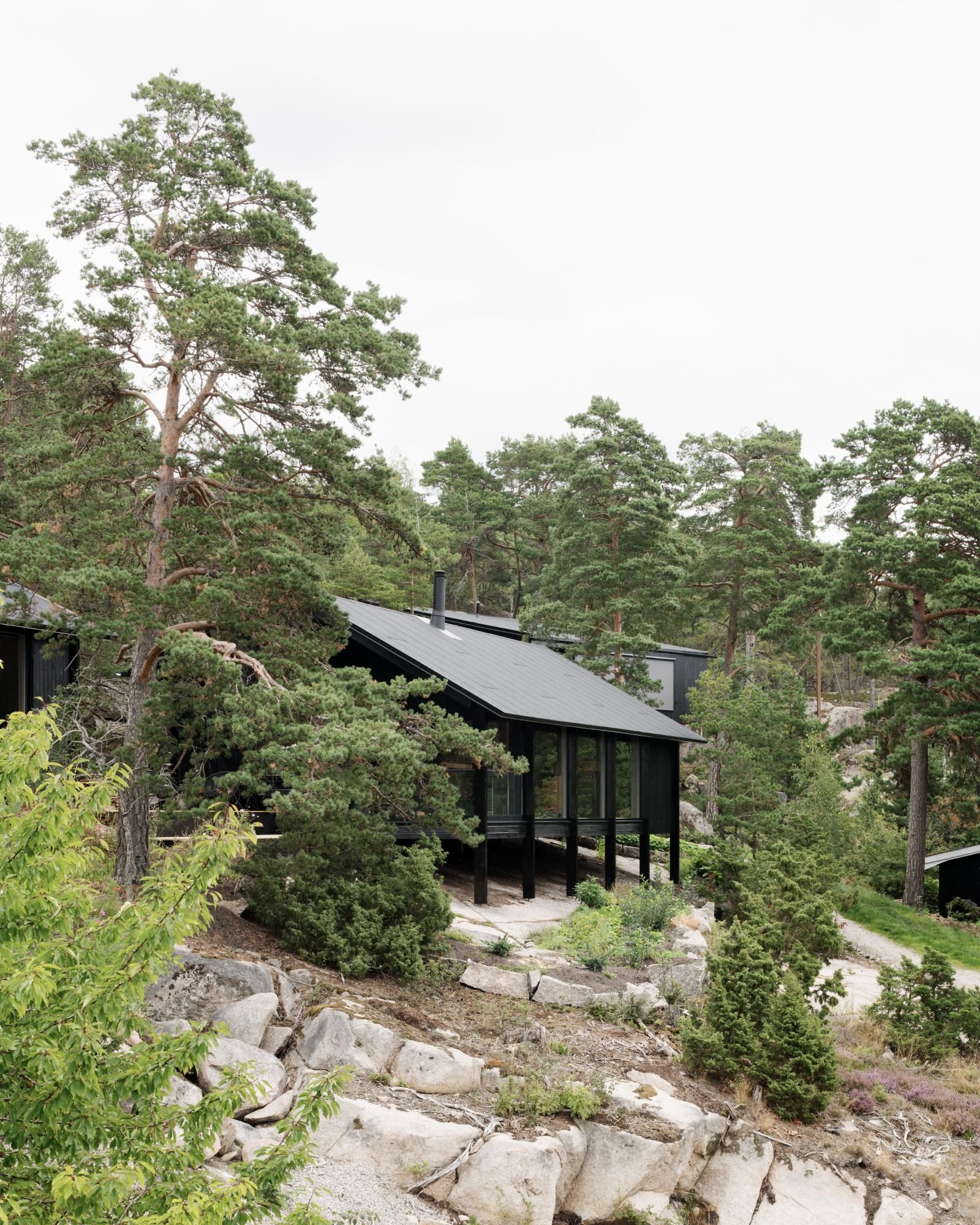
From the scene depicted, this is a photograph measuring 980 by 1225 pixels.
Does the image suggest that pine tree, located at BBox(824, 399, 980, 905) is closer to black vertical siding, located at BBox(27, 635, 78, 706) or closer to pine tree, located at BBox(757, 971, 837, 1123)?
pine tree, located at BBox(757, 971, 837, 1123)

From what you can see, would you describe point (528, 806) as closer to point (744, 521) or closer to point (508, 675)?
point (508, 675)

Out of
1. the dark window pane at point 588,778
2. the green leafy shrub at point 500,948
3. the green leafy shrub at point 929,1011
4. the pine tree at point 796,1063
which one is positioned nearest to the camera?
the pine tree at point 796,1063

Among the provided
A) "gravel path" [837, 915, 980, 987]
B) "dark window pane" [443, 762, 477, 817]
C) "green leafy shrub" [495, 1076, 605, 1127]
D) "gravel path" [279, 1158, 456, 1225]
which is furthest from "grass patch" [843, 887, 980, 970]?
"gravel path" [279, 1158, 456, 1225]

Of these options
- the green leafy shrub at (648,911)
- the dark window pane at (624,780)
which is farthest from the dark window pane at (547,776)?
the dark window pane at (624,780)

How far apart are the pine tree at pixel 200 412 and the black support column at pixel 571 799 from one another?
27.4ft

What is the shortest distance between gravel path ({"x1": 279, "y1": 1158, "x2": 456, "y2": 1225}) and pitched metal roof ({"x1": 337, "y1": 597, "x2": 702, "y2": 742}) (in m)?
8.03

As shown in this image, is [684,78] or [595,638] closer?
[684,78]

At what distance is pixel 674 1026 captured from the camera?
12617 millimetres

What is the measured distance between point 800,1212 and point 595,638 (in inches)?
853

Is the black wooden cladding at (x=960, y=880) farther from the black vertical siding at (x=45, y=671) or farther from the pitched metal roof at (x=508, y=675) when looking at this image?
the black vertical siding at (x=45, y=671)

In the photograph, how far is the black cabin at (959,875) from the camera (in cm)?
2603

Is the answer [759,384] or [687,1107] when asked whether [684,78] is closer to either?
[687,1107]

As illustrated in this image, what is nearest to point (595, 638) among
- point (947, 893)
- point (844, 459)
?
point (844, 459)

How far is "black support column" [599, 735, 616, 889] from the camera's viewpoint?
21766mm
